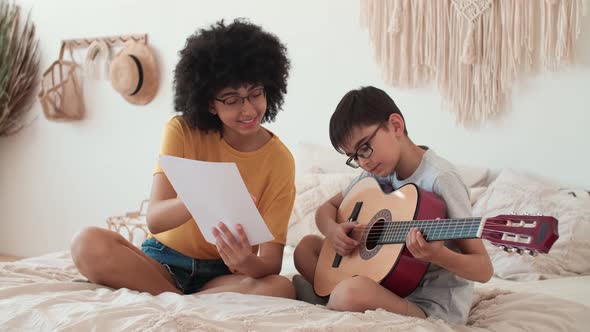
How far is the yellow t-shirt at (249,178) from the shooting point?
6.09ft

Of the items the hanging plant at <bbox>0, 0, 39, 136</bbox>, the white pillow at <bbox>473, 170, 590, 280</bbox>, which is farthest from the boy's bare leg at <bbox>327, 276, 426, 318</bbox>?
the hanging plant at <bbox>0, 0, 39, 136</bbox>

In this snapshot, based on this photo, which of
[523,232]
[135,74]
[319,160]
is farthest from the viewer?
[135,74]

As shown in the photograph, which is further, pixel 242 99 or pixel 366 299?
pixel 242 99

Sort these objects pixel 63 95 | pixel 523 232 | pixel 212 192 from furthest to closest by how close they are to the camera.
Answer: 1. pixel 63 95
2. pixel 212 192
3. pixel 523 232

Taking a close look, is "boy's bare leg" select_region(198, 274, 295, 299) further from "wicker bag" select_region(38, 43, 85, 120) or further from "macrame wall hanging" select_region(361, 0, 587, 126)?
"wicker bag" select_region(38, 43, 85, 120)

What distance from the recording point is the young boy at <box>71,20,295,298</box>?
1.70 m

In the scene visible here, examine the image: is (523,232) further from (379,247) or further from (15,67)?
(15,67)

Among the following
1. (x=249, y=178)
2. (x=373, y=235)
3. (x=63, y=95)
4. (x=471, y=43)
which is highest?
(x=471, y=43)

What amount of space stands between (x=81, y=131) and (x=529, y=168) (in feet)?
8.35

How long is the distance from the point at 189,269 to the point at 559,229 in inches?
46.8

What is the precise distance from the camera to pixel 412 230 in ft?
4.69

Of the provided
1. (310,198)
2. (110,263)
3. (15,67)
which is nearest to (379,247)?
(110,263)

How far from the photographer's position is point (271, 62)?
1857 millimetres

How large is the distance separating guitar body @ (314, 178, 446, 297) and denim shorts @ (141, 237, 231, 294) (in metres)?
0.28
